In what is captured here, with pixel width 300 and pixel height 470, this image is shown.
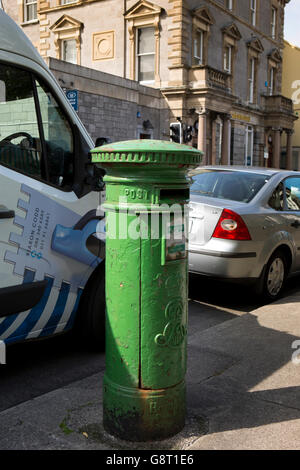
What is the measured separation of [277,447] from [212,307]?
3.37 m

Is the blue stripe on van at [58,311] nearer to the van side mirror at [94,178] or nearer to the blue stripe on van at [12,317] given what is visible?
the blue stripe on van at [12,317]

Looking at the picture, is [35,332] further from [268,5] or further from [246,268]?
[268,5]

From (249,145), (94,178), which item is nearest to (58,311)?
(94,178)

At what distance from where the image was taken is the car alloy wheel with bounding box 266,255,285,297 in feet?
20.5

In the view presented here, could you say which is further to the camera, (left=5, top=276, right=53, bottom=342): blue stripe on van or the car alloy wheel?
the car alloy wheel

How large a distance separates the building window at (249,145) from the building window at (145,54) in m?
8.85

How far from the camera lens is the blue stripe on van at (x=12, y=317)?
353 centimetres

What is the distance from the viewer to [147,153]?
259cm

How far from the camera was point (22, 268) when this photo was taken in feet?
11.8

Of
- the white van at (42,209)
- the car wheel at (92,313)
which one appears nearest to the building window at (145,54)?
the white van at (42,209)

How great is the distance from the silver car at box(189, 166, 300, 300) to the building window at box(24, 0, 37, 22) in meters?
28.0

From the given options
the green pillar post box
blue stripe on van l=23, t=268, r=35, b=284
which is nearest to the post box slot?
the green pillar post box

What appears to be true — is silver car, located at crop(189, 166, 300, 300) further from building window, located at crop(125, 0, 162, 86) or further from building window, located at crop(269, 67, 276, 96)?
building window, located at crop(269, 67, 276, 96)

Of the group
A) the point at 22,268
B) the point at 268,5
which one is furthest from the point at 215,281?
the point at 268,5
